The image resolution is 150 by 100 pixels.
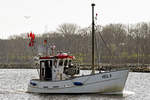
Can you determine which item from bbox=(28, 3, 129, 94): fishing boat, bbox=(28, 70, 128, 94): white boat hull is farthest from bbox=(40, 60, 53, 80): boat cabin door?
bbox=(28, 70, 128, 94): white boat hull

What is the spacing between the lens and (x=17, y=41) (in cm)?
18362

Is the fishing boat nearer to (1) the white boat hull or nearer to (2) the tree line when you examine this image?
(1) the white boat hull

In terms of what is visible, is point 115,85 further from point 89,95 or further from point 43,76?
point 43,76

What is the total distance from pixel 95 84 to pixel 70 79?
2710mm

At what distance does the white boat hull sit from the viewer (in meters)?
40.6

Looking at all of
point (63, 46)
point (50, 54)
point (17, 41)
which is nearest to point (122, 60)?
point (63, 46)

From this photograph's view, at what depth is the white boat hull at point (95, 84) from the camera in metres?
40.6

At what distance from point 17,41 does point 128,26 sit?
60.5 metres

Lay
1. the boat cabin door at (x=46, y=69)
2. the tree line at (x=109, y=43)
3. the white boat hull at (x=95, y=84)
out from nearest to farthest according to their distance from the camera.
→ the white boat hull at (x=95, y=84) < the boat cabin door at (x=46, y=69) < the tree line at (x=109, y=43)

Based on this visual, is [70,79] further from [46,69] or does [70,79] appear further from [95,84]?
[46,69]

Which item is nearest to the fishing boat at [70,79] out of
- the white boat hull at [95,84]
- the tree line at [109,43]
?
the white boat hull at [95,84]

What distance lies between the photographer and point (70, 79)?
4134 centimetres

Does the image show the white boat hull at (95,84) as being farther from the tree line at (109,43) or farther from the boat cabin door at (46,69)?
the tree line at (109,43)

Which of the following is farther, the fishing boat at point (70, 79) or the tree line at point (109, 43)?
the tree line at point (109, 43)
